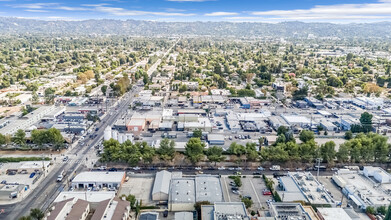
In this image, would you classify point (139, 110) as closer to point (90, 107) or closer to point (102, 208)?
point (90, 107)

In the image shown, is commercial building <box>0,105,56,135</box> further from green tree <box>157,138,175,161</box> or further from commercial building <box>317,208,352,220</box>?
commercial building <box>317,208,352,220</box>

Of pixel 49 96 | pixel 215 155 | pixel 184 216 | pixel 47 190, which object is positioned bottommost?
pixel 47 190

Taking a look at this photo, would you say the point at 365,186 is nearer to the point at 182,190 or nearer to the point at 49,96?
the point at 182,190

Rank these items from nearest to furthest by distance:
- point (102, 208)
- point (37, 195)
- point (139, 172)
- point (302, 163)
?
1. point (102, 208)
2. point (37, 195)
3. point (139, 172)
4. point (302, 163)

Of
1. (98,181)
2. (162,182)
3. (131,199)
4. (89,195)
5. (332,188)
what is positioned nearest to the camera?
(131,199)

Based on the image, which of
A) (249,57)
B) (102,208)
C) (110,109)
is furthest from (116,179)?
(249,57)

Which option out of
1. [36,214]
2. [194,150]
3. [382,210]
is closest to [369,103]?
[382,210]

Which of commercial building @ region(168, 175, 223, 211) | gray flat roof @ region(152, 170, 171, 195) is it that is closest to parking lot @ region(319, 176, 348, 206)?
commercial building @ region(168, 175, 223, 211)
